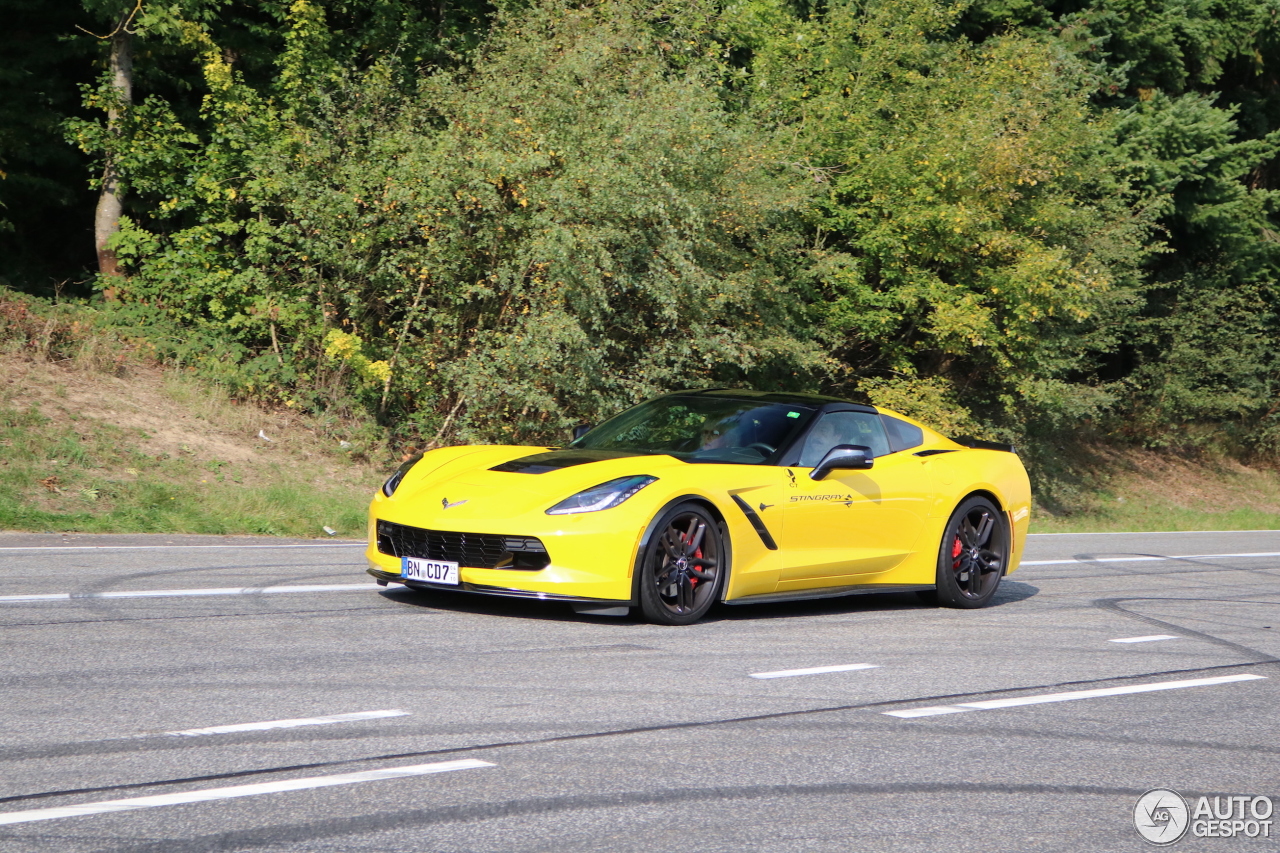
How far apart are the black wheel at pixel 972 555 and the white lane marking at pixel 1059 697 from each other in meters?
2.52

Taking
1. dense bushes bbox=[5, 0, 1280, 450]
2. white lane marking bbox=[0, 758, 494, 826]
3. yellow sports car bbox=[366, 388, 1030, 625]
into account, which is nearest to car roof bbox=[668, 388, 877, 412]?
yellow sports car bbox=[366, 388, 1030, 625]

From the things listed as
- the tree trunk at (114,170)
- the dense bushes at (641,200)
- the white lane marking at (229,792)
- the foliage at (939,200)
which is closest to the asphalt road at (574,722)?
the white lane marking at (229,792)

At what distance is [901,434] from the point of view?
966cm

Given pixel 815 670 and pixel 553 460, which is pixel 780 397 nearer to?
pixel 553 460

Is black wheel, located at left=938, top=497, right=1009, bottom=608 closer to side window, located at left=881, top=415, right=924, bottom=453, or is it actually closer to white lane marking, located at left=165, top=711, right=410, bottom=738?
side window, located at left=881, top=415, right=924, bottom=453

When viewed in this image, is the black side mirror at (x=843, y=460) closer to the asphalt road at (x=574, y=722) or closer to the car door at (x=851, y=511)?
the car door at (x=851, y=511)

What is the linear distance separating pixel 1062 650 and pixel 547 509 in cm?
316

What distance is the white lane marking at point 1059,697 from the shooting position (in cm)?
577

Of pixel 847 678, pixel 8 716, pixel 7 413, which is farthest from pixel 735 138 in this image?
pixel 8 716

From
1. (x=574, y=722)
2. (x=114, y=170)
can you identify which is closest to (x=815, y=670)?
(x=574, y=722)

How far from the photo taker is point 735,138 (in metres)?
18.3

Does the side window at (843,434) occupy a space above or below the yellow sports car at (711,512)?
above

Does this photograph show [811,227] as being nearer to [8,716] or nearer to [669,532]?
[669,532]

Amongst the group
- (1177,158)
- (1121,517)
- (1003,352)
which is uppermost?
(1177,158)
